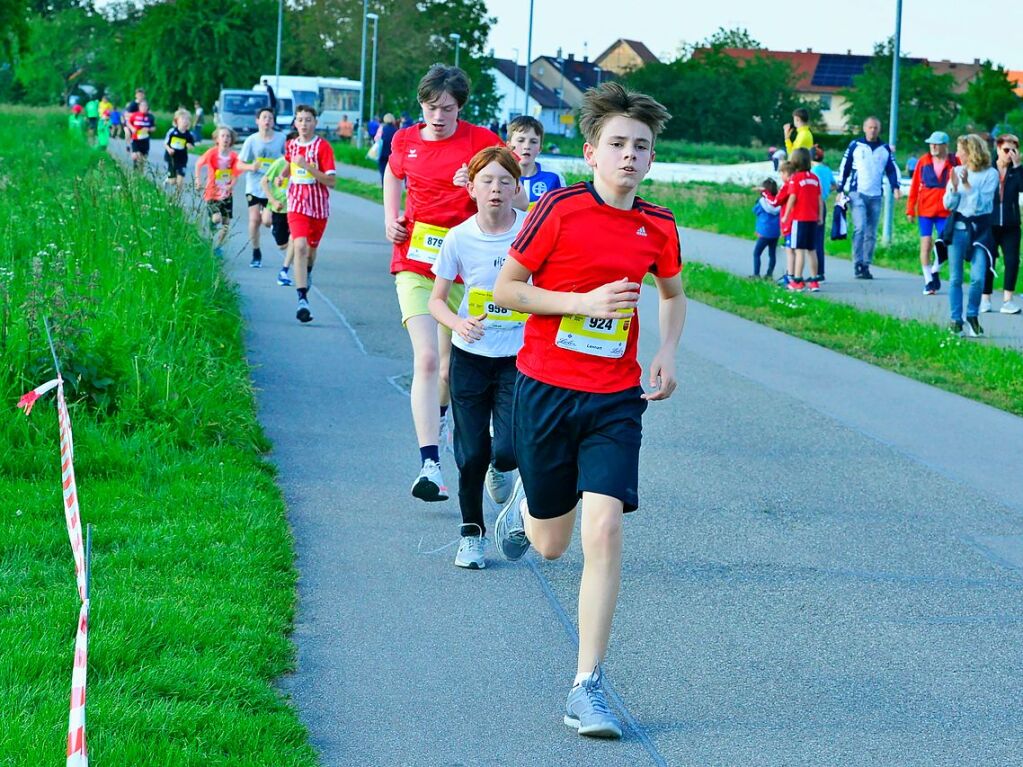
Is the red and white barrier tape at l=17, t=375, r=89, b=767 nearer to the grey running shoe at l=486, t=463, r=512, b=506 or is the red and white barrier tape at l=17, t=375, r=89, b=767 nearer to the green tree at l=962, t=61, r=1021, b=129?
the grey running shoe at l=486, t=463, r=512, b=506

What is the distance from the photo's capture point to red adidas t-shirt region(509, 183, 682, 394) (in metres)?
4.97

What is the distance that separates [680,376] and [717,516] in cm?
469

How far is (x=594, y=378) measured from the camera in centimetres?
501

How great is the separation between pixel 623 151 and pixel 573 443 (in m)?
0.94

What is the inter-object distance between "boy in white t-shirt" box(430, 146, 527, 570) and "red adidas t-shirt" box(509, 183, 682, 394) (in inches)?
60.8

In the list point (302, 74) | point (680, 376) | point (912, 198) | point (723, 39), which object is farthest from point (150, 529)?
point (723, 39)

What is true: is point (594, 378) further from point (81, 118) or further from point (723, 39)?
point (723, 39)

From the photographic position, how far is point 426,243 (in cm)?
781

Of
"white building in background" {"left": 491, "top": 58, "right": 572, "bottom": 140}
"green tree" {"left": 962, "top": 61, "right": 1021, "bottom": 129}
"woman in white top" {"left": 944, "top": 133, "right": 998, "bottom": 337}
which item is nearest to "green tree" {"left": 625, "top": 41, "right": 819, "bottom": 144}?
"green tree" {"left": 962, "top": 61, "right": 1021, "bottom": 129}

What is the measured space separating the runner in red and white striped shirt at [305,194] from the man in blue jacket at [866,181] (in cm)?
818

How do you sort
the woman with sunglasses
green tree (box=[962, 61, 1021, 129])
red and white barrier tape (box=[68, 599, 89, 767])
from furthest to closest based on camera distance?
green tree (box=[962, 61, 1021, 129]) < the woman with sunglasses < red and white barrier tape (box=[68, 599, 89, 767])

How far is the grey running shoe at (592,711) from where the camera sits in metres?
4.70

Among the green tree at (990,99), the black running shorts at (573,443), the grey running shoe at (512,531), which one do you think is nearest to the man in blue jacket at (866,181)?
the grey running shoe at (512,531)

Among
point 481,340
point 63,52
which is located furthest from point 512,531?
point 63,52
